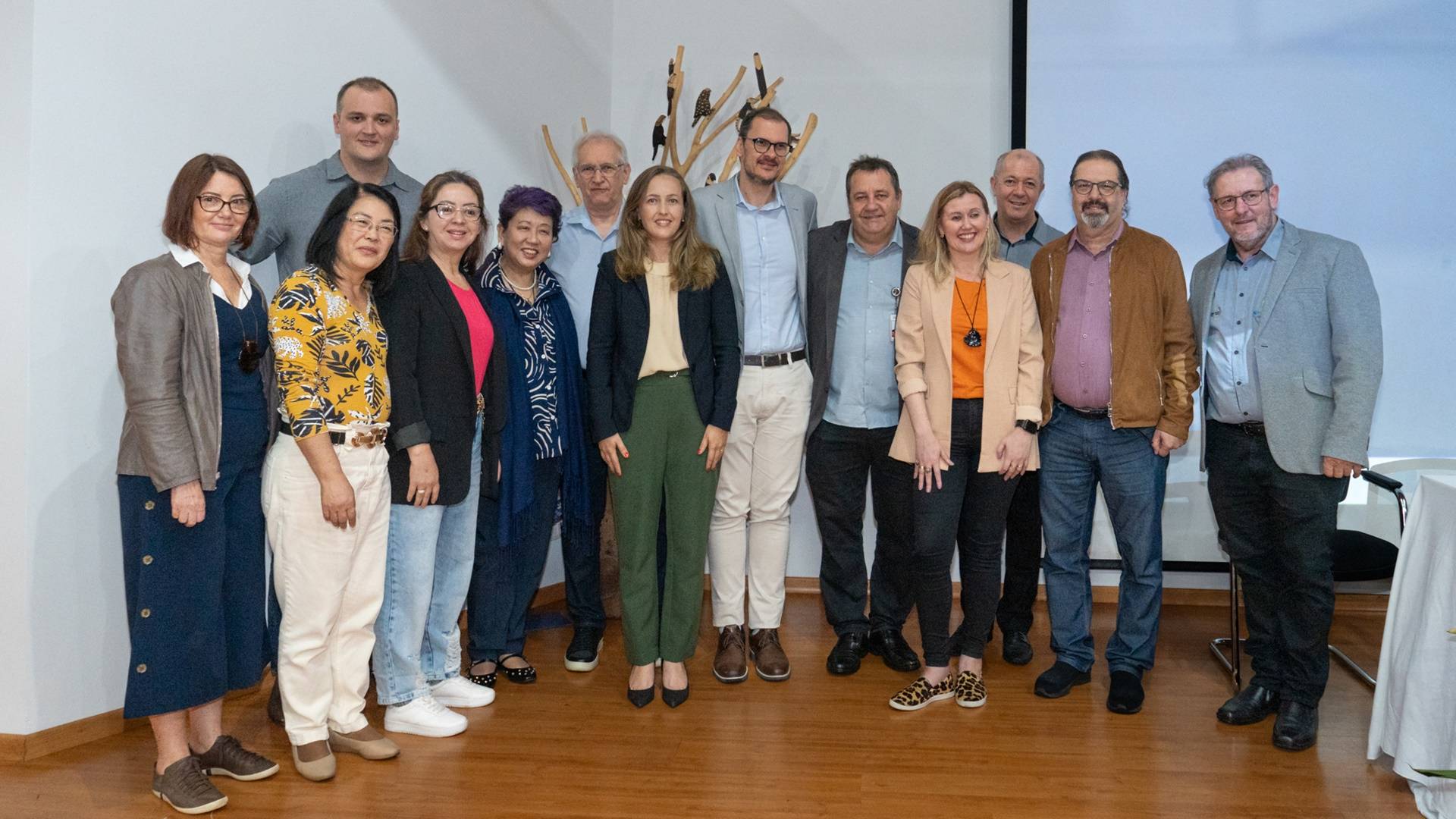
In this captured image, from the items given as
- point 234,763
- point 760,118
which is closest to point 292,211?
point 760,118

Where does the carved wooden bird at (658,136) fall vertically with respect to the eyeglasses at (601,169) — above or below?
above

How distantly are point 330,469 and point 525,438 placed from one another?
0.84m

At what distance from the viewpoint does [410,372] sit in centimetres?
275

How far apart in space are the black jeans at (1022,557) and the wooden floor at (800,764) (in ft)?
1.19

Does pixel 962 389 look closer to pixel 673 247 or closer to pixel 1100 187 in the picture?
pixel 1100 187

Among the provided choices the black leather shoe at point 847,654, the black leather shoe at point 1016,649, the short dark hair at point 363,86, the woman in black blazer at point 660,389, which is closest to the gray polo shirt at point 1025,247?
the woman in black blazer at point 660,389

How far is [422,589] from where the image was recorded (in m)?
2.90

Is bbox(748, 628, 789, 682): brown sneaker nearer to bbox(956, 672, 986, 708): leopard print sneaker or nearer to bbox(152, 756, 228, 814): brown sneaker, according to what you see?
bbox(956, 672, 986, 708): leopard print sneaker

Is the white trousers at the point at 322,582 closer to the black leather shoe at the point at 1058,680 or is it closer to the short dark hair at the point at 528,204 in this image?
the short dark hair at the point at 528,204

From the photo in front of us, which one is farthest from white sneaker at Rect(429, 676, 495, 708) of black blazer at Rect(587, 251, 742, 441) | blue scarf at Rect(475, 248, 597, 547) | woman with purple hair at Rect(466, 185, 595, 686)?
black blazer at Rect(587, 251, 742, 441)

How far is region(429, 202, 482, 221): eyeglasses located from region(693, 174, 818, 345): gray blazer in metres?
0.74

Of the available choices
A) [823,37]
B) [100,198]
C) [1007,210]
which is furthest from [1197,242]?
[100,198]

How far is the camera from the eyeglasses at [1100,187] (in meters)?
3.16

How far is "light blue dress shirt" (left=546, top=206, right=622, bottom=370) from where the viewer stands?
3646mm
